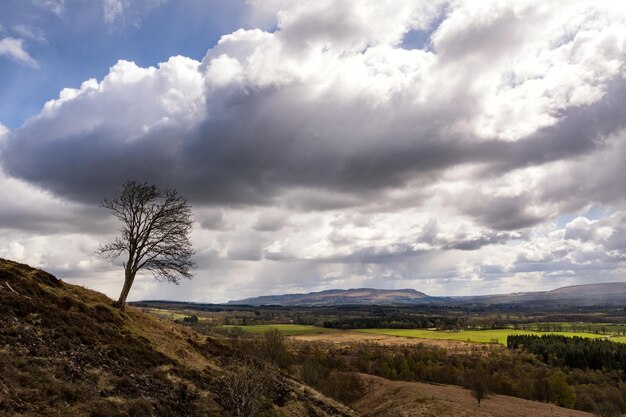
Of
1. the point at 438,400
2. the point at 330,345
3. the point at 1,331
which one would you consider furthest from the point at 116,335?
the point at 330,345

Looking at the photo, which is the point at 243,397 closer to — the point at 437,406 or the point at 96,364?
the point at 96,364

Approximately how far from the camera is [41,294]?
3269 centimetres

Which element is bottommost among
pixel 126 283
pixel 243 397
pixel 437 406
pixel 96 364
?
pixel 437 406

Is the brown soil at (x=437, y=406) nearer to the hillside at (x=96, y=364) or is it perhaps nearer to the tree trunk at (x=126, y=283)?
the hillside at (x=96, y=364)

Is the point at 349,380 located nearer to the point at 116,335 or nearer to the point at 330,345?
the point at 116,335

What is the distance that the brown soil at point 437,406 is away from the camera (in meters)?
58.1

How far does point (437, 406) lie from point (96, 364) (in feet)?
165

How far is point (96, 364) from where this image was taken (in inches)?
1046

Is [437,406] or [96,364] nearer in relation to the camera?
[96,364]

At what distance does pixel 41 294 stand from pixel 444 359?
521 ft

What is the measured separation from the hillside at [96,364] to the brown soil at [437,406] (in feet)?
65.3

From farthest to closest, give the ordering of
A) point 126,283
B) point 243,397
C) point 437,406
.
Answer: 1. point 437,406
2. point 126,283
3. point 243,397

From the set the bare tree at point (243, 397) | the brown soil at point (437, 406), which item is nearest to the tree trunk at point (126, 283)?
the bare tree at point (243, 397)

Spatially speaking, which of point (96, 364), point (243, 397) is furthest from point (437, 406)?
point (96, 364)
